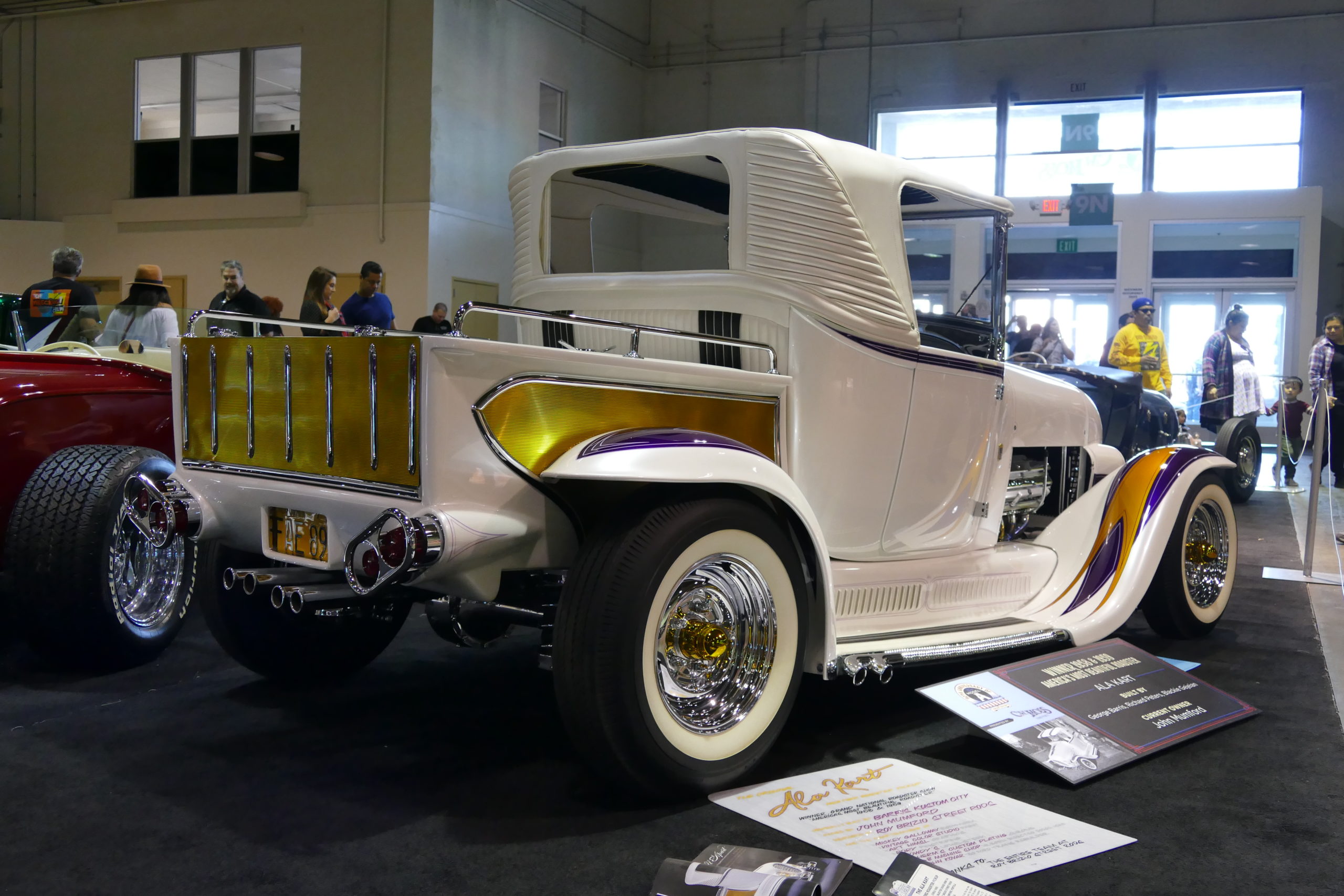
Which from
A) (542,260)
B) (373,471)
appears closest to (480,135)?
(542,260)

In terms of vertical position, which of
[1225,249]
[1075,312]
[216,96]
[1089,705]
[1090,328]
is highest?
[216,96]

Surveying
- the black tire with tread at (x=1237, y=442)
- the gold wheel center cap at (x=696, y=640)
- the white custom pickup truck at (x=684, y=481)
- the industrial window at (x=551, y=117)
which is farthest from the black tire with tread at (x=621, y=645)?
the industrial window at (x=551, y=117)

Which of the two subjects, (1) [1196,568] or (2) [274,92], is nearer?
(1) [1196,568]

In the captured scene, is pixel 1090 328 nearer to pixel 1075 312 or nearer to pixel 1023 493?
pixel 1075 312

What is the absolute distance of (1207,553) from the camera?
4.66 m

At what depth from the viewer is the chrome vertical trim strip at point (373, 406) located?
8.66 ft

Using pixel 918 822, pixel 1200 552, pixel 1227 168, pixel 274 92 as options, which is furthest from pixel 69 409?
pixel 1227 168

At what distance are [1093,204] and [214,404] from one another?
15106 mm

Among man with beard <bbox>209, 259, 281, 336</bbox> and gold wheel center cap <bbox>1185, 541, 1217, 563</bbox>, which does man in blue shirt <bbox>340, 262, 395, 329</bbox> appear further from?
gold wheel center cap <bbox>1185, 541, 1217, 563</bbox>

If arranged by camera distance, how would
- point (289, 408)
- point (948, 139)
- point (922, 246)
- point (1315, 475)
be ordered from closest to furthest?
point (289, 408), point (922, 246), point (1315, 475), point (948, 139)

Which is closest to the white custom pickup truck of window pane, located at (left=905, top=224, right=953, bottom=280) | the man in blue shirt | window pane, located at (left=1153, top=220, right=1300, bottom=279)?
window pane, located at (left=905, top=224, right=953, bottom=280)

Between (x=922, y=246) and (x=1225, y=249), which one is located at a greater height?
(x=1225, y=249)

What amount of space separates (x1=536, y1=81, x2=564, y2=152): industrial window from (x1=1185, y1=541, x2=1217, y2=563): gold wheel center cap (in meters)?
13.1

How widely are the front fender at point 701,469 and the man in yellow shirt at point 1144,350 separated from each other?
8198 millimetres
